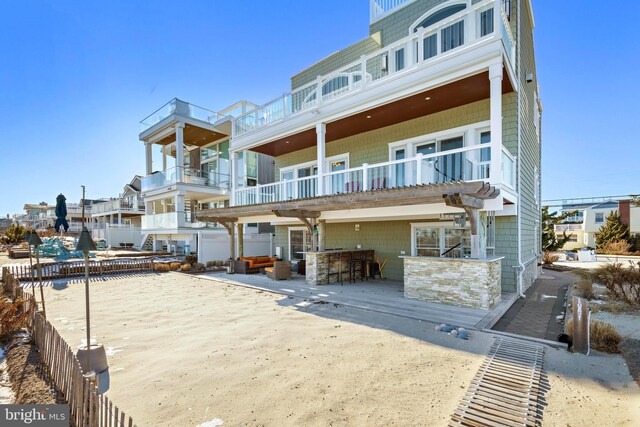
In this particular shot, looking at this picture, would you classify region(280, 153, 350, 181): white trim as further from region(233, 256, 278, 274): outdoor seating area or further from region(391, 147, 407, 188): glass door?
region(233, 256, 278, 274): outdoor seating area

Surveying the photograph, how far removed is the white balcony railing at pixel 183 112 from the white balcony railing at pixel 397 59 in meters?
5.66

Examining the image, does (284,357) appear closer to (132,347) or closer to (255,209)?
(132,347)

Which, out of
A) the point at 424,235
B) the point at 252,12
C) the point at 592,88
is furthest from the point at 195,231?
the point at 592,88

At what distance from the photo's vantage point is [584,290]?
30.0ft

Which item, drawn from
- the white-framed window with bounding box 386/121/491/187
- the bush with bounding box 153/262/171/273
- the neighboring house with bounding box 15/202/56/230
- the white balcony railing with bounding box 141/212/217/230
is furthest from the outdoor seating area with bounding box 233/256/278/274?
the neighboring house with bounding box 15/202/56/230

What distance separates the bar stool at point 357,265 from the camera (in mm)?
11484

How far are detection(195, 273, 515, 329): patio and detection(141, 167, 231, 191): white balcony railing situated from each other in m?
8.79

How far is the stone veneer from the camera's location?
7.16 meters

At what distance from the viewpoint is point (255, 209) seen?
11625 millimetres

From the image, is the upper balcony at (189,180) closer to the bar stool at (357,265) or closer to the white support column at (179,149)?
the white support column at (179,149)

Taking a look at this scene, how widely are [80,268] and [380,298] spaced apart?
13.7m

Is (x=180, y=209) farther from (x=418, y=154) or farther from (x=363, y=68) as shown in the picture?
(x=418, y=154)

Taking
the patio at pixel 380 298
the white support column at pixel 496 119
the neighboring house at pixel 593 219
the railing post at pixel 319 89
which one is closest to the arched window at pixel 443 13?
the railing post at pixel 319 89

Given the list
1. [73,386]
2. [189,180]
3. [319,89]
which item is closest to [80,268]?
[189,180]
